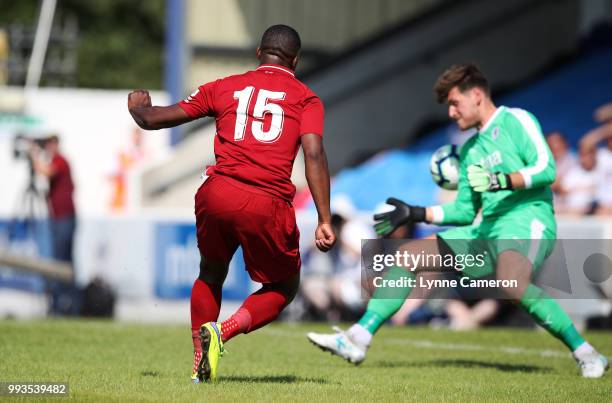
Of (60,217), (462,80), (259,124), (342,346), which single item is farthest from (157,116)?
(60,217)

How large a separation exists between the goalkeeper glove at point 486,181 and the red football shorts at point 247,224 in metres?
1.53

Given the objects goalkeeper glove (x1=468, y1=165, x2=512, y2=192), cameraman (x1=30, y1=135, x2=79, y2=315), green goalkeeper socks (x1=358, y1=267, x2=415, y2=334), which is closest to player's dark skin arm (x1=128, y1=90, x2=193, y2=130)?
goalkeeper glove (x1=468, y1=165, x2=512, y2=192)

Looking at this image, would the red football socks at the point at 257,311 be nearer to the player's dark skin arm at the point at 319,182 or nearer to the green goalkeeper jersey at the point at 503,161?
the player's dark skin arm at the point at 319,182

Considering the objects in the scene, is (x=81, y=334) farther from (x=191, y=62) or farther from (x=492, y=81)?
(x=492, y=81)

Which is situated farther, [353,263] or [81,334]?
[353,263]

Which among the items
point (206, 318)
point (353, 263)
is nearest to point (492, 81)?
point (353, 263)

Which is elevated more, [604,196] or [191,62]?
[191,62]

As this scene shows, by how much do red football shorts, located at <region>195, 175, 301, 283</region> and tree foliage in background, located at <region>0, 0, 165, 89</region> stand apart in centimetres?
3536

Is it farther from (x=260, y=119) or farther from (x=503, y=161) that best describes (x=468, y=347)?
(x=260, y=119)

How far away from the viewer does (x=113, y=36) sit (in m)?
43.0

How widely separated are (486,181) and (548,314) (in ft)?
3.51

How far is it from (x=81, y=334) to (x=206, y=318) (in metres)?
4.38

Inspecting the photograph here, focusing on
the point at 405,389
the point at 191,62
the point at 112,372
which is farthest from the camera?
the point at 191,62

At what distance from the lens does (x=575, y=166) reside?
55.1 feet
